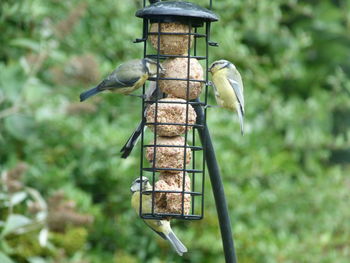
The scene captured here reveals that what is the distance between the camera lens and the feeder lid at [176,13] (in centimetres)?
331

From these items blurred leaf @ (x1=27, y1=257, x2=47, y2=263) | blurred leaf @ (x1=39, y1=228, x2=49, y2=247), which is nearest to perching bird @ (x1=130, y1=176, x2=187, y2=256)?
blurred leaf @ (x1=39, y1=228, x2=49, y2=247)

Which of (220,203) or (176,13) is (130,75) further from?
(220,203)

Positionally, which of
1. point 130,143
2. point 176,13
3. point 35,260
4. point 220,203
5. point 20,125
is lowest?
point 35,260

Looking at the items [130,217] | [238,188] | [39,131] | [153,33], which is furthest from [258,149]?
[153,33]

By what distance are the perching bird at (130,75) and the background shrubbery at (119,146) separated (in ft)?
3.58

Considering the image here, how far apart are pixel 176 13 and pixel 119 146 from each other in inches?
101

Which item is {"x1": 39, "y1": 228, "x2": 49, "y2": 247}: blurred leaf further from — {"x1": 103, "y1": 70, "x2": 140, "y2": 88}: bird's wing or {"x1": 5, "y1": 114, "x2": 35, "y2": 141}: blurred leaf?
{"x1": 103, "y1": 70, "x2": 140, "y2": 88}: bird's wing

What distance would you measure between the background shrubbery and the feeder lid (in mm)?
1479

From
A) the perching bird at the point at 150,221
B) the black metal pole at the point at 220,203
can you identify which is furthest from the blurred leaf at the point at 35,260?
the black metal pole at the point at 220,203

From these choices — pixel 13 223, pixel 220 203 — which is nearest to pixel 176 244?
pixel 220 203

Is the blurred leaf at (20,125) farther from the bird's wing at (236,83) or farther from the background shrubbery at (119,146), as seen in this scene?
the bird's wing at (236,83)

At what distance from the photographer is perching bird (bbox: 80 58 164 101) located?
3494 mm

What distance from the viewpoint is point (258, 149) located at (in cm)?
703

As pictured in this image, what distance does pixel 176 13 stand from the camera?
332 centimetres
